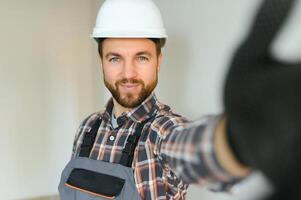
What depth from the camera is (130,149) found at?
95cm

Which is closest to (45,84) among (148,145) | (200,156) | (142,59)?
(142,59)

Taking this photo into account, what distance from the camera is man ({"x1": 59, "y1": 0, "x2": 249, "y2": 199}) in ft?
2.94

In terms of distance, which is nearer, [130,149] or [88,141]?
[130,149]

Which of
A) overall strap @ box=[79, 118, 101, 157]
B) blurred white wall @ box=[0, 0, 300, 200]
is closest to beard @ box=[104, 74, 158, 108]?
overall strap @ box=[79, 118, 101, 157]

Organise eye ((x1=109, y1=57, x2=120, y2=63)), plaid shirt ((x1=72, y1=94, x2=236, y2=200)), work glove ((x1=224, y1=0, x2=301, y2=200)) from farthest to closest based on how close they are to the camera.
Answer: eye ((x1=109, y1=57, x2=120, y2=63)) → plaid shirt ((x1=72, y1=94, x2=236, y2=200)) → work glove ((x1=224, y1=0, x2=301, y2=200))

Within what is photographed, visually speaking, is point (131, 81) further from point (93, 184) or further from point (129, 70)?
point (93, 184)

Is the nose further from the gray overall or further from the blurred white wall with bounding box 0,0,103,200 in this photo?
the blurred white wall with bounding box 0,0,103,200

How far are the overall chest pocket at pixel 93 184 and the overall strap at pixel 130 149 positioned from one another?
0.04m

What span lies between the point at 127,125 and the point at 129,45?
211 millimetres

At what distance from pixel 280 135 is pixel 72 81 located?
5.24 ft

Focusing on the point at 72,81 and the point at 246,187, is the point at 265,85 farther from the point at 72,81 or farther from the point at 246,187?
the point at 72,81

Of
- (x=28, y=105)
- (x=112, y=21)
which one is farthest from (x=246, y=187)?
(x=28, y=105)

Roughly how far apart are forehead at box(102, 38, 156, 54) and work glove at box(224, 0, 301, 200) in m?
0.76

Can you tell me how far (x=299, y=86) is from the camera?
21cm
